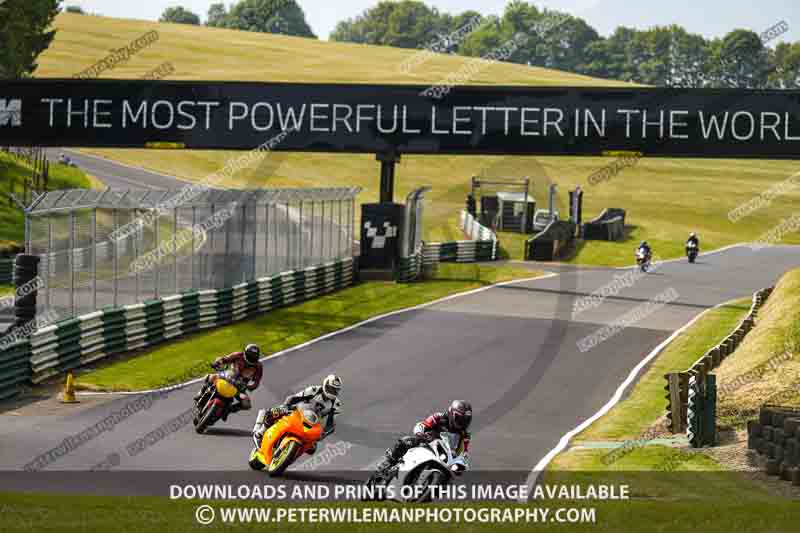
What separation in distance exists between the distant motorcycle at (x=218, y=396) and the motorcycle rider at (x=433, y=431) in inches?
186

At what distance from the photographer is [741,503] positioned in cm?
1369

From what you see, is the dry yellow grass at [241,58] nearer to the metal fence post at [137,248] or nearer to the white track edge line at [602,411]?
the metal fence post at [137,248]

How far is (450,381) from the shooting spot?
79.8ft

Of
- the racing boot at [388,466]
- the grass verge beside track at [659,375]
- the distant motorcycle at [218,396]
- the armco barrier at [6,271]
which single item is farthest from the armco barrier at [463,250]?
the racing boot at [388,466]

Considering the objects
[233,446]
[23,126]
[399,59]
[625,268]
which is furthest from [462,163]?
[233,446]

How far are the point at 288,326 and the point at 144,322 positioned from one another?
16.3ft

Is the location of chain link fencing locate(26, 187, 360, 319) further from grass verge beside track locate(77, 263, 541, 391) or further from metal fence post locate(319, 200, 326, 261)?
grass verge beside track locate(77, 263, 541, 391)

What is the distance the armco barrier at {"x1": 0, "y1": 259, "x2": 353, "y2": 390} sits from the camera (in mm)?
21609

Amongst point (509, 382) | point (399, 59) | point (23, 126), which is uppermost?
point (399, 59)

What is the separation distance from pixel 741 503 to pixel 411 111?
54.1 ft

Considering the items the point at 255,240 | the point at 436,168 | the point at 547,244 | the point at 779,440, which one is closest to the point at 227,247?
the point at 255,240

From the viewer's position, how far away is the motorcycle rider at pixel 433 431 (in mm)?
13458

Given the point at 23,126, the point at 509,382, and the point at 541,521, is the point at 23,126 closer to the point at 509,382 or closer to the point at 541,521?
the point at 509,382

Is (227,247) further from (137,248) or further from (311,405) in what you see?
(311,405)
